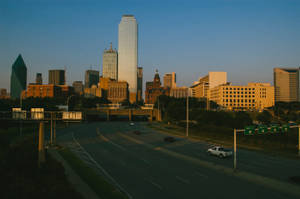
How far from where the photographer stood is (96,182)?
23.7 m

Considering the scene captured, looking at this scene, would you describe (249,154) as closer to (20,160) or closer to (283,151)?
(283,151)

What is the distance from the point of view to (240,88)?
589 feet

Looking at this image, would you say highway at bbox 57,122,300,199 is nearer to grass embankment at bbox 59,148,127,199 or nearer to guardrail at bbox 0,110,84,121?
grass embankment at bbox 59,148,127,199

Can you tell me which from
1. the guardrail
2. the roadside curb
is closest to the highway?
the roadside curb

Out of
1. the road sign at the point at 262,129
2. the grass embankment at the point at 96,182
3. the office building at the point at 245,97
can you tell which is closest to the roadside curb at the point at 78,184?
the grass embankment at the point at 96,182

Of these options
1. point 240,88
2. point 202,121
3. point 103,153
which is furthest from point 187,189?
point 240,88

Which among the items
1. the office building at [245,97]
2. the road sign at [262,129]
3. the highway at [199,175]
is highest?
the office building at [245,97]

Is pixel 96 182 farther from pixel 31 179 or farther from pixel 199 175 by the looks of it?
pixel 199 175

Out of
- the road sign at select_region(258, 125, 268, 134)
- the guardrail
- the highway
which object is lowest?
the highway

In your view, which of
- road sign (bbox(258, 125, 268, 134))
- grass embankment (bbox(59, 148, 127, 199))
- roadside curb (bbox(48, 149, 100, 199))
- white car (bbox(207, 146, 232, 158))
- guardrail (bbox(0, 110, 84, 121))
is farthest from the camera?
guardrail (bbox(0, 110, 84, 121))

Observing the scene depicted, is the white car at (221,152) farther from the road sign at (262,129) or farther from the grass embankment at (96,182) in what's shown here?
the grass embankment at (96,182)

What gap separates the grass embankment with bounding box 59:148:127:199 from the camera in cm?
2042

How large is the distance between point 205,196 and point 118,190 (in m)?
7.86

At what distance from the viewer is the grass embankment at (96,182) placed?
2042cm
